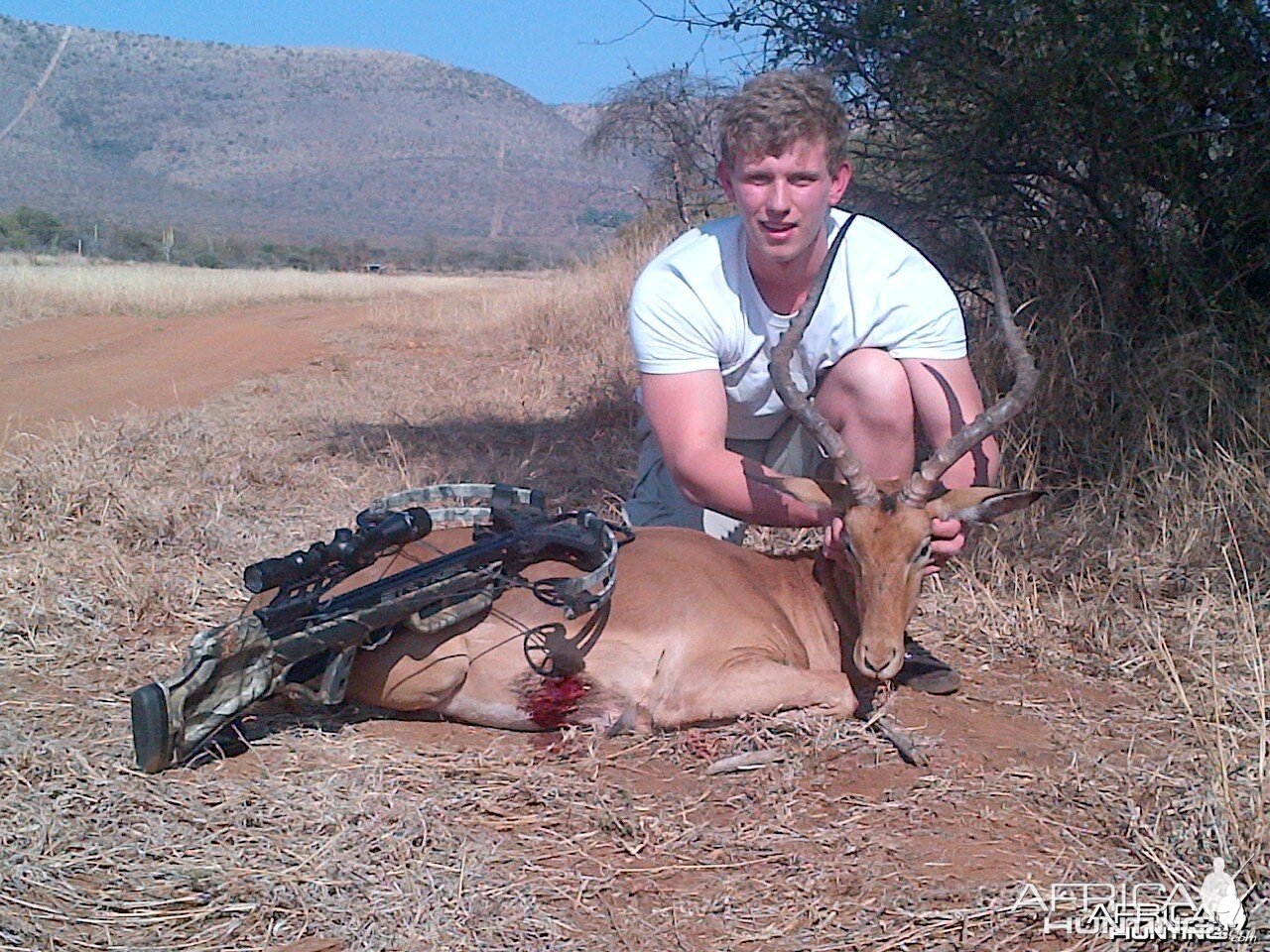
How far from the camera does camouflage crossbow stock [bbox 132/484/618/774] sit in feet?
11.0

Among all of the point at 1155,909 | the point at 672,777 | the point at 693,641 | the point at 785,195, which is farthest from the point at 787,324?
the point at 1155,909

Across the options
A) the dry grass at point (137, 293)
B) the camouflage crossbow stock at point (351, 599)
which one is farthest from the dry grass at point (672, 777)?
the dry grass at point (137, 293)

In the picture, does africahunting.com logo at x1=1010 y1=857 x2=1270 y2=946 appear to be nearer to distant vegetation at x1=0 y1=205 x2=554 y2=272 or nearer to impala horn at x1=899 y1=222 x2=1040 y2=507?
impala horn at x1=899 y1=222 x2=1040 y2=507

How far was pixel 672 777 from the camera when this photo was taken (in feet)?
11.8

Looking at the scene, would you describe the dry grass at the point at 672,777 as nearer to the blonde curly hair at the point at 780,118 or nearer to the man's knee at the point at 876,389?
the man's knee at the point at 876,389

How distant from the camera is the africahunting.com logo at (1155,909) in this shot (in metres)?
2.71

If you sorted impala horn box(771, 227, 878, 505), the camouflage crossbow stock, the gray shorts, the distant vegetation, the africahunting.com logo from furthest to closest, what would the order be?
the distant vegetation, the gray shorts, impala horn box(771, 227, 878, 505), the camouflage crossbow stock, the africahunting.com logo

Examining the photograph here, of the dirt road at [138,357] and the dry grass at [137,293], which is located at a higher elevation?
the dry grass at [137,293]

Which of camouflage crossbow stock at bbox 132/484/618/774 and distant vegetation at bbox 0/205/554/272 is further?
distant vegetation at bbox 0/205/554/272

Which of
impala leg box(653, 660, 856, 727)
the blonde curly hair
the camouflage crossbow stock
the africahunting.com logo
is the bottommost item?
the africahunting.com logo

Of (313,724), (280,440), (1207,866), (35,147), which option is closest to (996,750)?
(1207,866)

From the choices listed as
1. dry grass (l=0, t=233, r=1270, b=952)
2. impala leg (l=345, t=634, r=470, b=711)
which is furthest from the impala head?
impala leg (l=345, t=634, r=470, b=711)

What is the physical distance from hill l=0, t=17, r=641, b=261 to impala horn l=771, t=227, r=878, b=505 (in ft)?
197

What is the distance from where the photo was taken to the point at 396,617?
3648 millimetres
